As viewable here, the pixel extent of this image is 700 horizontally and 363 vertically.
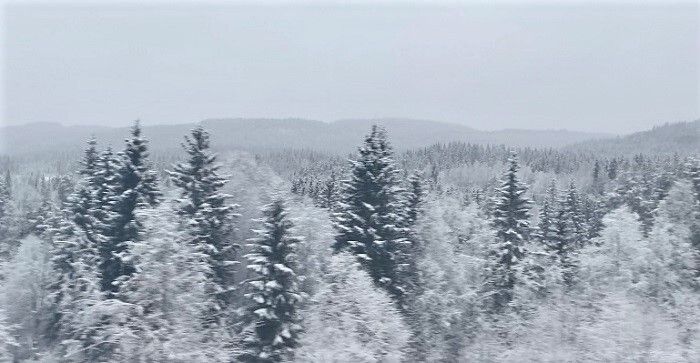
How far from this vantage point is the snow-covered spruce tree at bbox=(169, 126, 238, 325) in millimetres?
33219

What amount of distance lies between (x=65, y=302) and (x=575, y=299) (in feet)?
82.7

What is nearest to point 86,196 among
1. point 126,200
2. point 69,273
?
point 69,273

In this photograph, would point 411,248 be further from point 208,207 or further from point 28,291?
point 28,291

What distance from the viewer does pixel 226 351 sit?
24672 millimetres

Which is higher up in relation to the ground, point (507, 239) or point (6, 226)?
point (507, 239)

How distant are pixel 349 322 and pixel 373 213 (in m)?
8.57

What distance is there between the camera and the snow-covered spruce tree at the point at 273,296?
2945 centimetres

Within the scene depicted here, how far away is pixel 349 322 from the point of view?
94.6ft

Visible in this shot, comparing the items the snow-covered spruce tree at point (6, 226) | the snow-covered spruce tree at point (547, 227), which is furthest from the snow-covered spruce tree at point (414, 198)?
the snow-covered spruce tree at point (6, 226)

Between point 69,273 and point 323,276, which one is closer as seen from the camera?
point 323,276

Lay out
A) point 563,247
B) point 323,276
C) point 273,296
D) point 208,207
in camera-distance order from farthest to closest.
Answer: point 563,247
point 323,276
point 208,207
point 273,296

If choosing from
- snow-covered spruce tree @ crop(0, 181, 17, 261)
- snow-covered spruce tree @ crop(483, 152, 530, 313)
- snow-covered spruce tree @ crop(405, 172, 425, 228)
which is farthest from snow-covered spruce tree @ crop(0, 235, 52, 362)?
→ snow-covered spruce tree @ crop(483, 152, 530, 313)

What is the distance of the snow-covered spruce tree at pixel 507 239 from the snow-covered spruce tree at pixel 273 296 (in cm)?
1604

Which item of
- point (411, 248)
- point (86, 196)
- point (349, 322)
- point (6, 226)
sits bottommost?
point (6, 226)
